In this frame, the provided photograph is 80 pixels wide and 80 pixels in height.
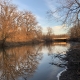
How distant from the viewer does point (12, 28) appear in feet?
128

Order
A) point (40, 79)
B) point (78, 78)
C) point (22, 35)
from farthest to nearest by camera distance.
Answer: point (22, 35) < point (40, 79) < point (78, 78)

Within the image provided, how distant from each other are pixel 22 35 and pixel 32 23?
9.82 m

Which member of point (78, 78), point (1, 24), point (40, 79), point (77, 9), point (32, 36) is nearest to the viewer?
point (78, 78)

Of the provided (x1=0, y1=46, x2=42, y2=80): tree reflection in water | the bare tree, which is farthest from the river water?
the bare tree

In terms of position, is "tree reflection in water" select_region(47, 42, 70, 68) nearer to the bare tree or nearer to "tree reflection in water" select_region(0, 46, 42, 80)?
"tree reflection in water" select_region(0, 46, 42, 80)

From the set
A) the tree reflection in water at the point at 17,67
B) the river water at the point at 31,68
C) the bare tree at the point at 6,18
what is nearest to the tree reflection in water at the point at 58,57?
the river water at the point at 31,68

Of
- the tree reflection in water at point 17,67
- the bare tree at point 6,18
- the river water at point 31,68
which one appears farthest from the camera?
the bare tree at point 6,18

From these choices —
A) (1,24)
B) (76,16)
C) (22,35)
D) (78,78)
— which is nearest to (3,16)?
(1,24)

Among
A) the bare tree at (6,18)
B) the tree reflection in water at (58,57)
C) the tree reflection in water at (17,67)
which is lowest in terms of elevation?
the tree reflection in water at (58,57)

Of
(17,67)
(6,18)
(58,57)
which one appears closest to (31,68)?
(17,67)

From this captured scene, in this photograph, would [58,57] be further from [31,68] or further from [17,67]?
[17,67]

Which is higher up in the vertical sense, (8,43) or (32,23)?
(32,23)

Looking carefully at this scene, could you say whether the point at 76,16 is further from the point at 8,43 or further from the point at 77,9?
the point at 8,43

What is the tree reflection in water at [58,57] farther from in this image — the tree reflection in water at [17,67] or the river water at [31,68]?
the tree reflection in water at [17,67]
